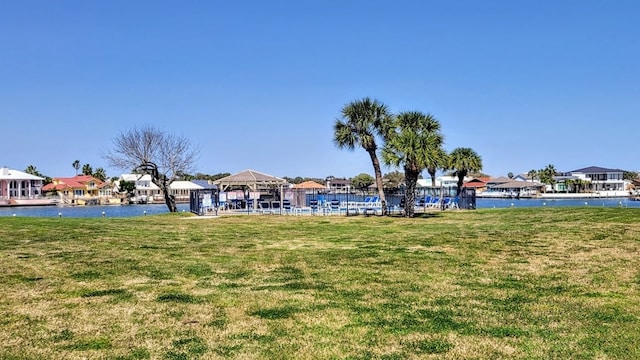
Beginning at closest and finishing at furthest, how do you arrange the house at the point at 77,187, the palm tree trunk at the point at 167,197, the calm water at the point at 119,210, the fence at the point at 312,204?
1. the fence at the point at 312,204
2. the palm tree trunk at the point at 167,197
3. the calm water at the point at 119,210
4. the house at the point at 77,187

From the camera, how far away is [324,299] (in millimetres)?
7590

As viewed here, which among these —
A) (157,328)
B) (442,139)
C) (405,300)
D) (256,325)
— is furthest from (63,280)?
(442,139)

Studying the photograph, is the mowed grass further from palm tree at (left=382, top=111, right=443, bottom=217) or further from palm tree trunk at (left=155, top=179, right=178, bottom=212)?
palm tree trunk at (left=155, top=179, right=178, bottom=212)

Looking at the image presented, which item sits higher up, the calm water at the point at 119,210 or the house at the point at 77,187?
the house at the point at 77,187

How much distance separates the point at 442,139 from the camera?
1067 inches

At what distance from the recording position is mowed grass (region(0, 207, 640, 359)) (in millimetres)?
5449

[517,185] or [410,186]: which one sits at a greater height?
[517,185]

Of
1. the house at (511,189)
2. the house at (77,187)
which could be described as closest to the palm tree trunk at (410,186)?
the house at (511,189)

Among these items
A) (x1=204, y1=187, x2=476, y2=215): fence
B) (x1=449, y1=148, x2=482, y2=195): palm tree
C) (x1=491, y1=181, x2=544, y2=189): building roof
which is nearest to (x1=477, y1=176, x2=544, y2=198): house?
(x1=491, y1=181, x2=544, y2=189): building roof

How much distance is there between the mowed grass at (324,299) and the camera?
5.45 meters

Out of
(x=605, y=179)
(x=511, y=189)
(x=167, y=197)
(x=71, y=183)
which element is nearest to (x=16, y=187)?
(x=71, y=183)

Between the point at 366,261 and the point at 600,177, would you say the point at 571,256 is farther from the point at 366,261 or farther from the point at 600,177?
the point at 600,177

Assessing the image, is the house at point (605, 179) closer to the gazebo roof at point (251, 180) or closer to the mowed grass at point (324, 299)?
the gazebo roof at point (251, 180)

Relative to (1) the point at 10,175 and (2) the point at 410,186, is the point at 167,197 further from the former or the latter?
(1) the point at 10,175
